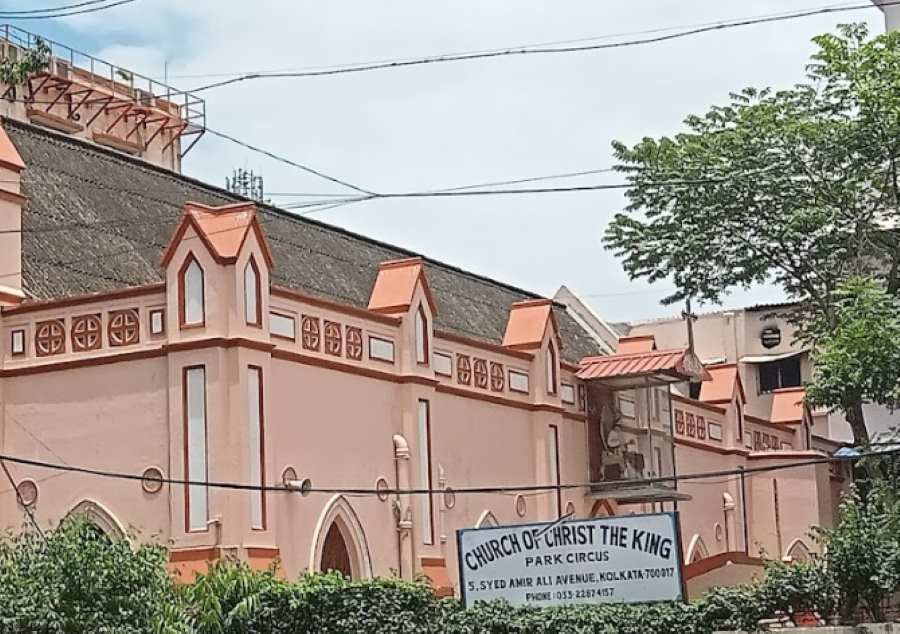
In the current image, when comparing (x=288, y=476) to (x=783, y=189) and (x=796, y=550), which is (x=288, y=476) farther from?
Result: (x=796, y=550)

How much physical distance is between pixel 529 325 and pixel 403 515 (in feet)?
18.6

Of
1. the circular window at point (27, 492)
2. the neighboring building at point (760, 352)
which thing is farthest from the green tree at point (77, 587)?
the neighboring building at point (760, 352)

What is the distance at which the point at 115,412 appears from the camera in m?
22.9

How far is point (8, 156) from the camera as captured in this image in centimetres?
2423

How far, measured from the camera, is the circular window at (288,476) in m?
22.7

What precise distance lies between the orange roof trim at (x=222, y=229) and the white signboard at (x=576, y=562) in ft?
16.2

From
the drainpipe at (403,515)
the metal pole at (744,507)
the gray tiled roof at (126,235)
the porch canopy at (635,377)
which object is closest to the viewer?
the drainpipe at (403,515)

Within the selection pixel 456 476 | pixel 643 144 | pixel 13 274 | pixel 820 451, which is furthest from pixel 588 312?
pixel 13 274

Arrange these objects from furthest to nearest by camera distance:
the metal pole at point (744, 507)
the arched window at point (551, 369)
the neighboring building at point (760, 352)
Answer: the neighboring building at point (760, 352), the metal pole at point (744, 507), the arched window at point (551, 369)

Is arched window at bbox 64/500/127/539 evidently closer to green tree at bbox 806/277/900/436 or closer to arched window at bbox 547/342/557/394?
arched window at bbox 547/342/557/394

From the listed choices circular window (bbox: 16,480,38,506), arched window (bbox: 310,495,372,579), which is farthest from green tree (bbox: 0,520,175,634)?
arched window (bbox: 310,495,372,579)

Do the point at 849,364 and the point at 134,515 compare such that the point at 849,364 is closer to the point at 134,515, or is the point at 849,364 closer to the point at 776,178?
the point at 776,178

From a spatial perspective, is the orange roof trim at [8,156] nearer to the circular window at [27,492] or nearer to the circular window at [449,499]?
the circular window at [27,492]

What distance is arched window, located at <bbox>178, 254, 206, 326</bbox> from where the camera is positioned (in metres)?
22.1
